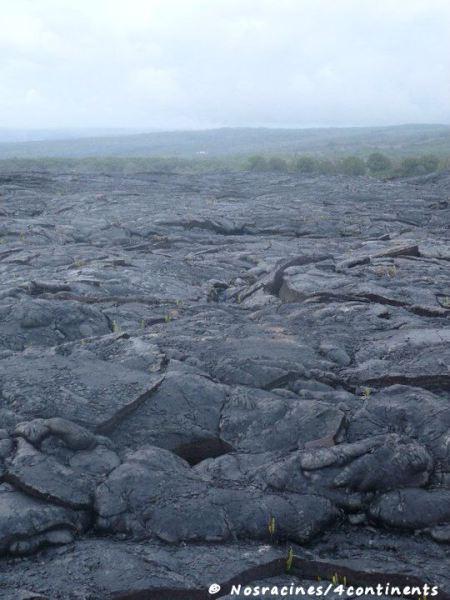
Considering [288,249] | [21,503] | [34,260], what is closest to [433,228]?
[288,249]

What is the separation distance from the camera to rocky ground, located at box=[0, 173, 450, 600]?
693cm

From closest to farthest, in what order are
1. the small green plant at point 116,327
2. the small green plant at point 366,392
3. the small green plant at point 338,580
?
the small green plant at point 338,580, the small green plant at point 366,392, the small green plant at point 116,327

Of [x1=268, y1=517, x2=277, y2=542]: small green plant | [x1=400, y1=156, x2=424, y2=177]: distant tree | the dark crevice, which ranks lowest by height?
[x1=268, y1=517, x2=277, y2=542]: small green plant

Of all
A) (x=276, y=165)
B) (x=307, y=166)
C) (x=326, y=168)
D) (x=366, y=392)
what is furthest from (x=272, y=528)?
(x=276, y=165)

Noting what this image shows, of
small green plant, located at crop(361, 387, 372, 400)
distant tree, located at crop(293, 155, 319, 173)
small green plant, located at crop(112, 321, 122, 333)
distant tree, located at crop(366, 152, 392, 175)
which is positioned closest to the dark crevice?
small green plant, located at crop(361, 387, 372, 400)

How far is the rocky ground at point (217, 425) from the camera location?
6934mm

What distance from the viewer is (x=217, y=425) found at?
9203 millimetres

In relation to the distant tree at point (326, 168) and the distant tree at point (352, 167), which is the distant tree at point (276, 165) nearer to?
the distant tree at point (326, 168)

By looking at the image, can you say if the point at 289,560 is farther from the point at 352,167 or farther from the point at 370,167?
the point at 370,167

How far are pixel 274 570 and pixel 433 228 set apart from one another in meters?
22.9

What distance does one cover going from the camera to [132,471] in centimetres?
797

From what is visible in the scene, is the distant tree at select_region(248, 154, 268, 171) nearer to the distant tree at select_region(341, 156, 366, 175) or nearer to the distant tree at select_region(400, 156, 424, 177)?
the distant tree at select_region(341, 156, 366, 175)

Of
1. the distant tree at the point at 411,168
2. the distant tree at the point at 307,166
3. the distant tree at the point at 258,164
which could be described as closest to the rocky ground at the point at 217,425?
the distant tree at the point at 411,168

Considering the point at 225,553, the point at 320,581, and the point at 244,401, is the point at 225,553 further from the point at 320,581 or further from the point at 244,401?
the point at 244,401
